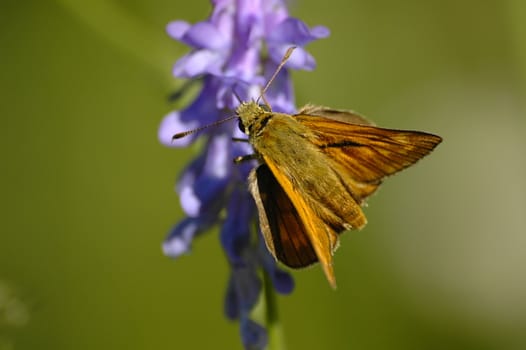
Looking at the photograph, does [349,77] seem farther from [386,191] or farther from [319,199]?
[319,199]

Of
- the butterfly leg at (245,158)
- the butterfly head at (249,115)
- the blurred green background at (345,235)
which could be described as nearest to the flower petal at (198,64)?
the butterfly head at (249,115)

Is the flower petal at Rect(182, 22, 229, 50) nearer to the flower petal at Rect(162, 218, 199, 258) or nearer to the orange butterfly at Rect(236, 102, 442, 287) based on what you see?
the orange butterfly at Rect(236, 102, 442, 287)

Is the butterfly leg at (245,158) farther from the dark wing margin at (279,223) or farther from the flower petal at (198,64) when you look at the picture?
the flower petal at (198,64)

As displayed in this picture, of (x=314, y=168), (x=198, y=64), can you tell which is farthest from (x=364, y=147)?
(x=198, y=64)

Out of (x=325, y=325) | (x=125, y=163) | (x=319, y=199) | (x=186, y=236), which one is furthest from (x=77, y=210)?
(x=319, y=199)

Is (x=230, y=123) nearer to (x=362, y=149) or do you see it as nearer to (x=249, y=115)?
(x=249, y=115)

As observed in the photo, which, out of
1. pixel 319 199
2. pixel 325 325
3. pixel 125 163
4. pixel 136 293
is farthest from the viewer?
pixel 125 163
